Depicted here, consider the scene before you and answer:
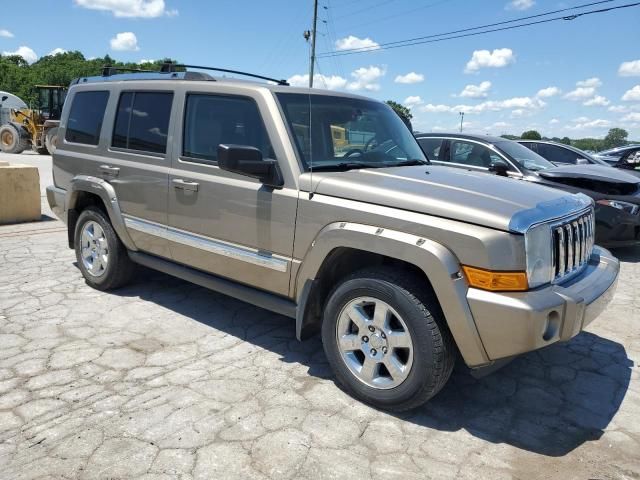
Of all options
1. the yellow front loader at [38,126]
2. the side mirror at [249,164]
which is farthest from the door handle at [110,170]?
the yellow front loader at [38,126]

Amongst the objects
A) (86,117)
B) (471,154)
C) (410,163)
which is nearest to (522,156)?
(471,154)

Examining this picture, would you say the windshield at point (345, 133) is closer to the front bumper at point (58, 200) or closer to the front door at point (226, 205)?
the front door at point (226, 205)

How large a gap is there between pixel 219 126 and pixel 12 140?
22774 millimetres

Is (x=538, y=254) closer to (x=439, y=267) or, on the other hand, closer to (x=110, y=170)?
(x=439, y=267)

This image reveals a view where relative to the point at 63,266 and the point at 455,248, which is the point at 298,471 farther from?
the point at 63,266

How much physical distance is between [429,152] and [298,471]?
6493 mm

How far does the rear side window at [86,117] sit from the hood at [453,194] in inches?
105

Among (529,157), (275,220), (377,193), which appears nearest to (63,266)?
(275,220)

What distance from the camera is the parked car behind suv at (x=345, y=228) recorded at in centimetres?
276

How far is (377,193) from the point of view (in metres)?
3.11

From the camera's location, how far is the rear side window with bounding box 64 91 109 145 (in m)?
4.97

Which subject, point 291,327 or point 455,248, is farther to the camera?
point 291,327

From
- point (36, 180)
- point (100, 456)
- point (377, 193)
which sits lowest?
point (100, 456)

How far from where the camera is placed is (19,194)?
824 cm
